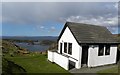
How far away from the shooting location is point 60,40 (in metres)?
23.3

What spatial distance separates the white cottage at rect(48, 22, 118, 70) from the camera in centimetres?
1870

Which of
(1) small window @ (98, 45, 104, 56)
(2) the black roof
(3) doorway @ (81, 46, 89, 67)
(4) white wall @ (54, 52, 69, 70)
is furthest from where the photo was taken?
(1) small window @ (98, 45, 104, 56)

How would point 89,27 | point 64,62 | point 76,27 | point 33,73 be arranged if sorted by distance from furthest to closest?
point 89,27 < point 76,27 < point 64,62 < point 33,73

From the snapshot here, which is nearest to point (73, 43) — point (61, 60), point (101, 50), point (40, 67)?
point (61, 60)

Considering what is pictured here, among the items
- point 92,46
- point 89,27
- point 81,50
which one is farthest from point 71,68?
point 89,27

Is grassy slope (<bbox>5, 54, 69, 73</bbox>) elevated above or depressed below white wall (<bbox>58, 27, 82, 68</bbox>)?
below

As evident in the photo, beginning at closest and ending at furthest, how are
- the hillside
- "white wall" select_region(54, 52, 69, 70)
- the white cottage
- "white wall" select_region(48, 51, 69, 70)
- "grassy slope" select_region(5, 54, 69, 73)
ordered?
"grassy slope" select_region(5, 54, 69, 73), "white wall" select_region(54, 52, 69, 70), "white wall" select_region(48, 51, 69, 70), the white cottage, the hillside

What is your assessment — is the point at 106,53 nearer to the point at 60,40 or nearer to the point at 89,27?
the point at 89,27

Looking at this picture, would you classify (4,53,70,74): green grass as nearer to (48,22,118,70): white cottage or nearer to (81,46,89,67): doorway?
(48,22,118,70): white cottage

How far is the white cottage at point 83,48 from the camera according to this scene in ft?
61.4

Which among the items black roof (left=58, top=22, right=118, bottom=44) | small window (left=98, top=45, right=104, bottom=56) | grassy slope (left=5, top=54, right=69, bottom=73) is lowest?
grassy slope (left=5, top=54, right=69, bottom=73)

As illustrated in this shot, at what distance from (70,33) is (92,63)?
4605 millimetres

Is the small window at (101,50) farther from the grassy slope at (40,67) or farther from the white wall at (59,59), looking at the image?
the grassy slope at (40,67)

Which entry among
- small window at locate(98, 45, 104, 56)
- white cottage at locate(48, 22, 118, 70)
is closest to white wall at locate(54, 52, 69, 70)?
white cottage at locate(48, 22, 118, 70)
